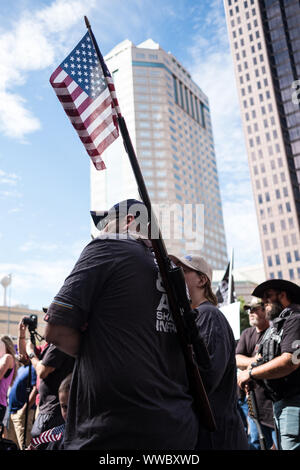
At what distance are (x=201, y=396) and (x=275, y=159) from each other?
89948mm

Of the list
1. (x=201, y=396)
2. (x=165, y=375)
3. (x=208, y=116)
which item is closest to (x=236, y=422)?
(x=201, y=396)

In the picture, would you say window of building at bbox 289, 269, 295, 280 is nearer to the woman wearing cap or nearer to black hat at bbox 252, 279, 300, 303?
black hat at bbox 252, 279, 300, 303

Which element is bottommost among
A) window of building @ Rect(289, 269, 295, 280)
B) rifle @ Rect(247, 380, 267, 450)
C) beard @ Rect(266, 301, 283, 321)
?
rifle @ Rect(247, 380, 267, 450)

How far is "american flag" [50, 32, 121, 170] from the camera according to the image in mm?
2404

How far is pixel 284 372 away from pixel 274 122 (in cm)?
9009

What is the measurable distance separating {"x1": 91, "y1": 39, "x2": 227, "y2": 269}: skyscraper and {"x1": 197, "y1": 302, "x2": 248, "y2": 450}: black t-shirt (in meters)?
91.8

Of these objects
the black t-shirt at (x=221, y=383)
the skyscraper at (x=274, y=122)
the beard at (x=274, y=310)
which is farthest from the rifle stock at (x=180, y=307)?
the skyscraper at (x=274, y=122)

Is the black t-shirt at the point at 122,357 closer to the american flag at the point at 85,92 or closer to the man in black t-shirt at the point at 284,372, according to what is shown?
the american flag at the point at 85,92

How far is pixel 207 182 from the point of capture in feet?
440

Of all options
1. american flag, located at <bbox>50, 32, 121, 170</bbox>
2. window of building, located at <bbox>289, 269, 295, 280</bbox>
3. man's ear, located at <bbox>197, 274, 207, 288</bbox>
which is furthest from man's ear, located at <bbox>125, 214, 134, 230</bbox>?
window of building, located at <bbox>289, 269, 295, 280</bbox>

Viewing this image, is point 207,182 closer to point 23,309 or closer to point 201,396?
point 23,309

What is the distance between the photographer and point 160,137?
113 m

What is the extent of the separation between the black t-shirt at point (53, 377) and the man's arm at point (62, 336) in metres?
1.74

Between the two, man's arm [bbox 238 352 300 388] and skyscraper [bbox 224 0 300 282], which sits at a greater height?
skyscraper [bbox 224 0 300 282]
